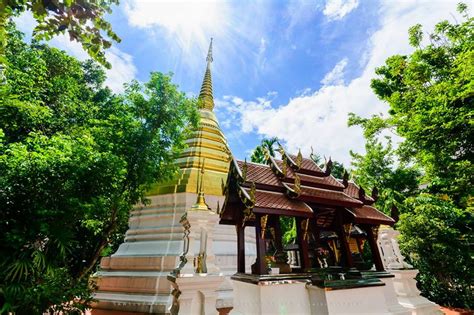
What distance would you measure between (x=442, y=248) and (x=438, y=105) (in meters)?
6.29

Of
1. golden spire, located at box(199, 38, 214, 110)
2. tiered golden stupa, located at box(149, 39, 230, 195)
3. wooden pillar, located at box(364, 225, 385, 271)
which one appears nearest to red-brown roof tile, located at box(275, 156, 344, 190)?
wooden pillar, located at box(364, 225, 385, 271)

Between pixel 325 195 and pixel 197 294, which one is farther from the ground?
pixel 325 195

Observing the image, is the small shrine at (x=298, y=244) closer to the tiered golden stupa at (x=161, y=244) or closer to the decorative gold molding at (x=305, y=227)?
the decorative gold molding at (x=305, y=227)

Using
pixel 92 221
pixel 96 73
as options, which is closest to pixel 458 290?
pixel 92 221

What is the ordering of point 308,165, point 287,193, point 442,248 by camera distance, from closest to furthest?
point 287,193 < point 308,165 < point 442,248

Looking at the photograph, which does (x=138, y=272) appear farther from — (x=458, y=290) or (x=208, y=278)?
(x=458, y=290)

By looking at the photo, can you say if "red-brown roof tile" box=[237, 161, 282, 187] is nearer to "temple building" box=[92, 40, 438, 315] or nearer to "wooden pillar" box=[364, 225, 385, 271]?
"temple building" box=[92, 40, 438, 315]

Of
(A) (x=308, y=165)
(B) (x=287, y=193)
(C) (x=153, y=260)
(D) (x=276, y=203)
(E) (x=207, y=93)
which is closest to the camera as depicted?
(D) (x=276, y=203)

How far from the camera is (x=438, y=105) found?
8180mm

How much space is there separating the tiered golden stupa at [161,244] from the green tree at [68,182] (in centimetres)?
150

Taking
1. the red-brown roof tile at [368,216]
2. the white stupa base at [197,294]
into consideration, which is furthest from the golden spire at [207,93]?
the white stupa base at [197,294]

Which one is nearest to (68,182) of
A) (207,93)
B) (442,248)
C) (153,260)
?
(153,260)

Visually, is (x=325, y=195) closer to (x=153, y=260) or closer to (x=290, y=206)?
(x=290, y=206)

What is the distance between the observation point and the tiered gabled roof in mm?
5395
